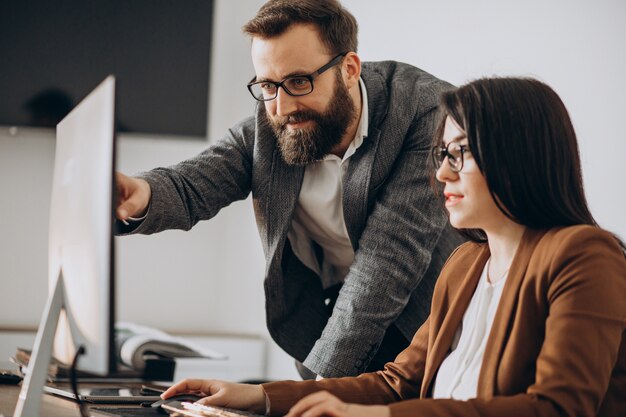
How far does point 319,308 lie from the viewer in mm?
2037

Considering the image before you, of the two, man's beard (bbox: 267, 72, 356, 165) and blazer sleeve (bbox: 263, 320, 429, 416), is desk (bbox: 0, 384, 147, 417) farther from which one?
man's beard (bbox: 267, 72, 356, 165)

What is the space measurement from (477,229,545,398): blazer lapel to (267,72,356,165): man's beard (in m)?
0.73

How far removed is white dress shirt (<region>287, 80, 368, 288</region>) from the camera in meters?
1.94

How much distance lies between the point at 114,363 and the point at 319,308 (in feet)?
3.61

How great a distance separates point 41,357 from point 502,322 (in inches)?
23.4

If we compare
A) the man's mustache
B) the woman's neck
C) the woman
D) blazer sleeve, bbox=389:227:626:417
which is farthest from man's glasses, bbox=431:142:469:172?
the man's mustache

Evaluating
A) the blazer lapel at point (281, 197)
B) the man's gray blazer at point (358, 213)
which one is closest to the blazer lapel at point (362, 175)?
the man's gray blazer at point (358, 213)

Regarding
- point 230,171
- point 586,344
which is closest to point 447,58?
point 230,171

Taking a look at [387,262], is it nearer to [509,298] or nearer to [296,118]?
[296,118]

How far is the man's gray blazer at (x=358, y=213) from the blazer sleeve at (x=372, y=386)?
0.31 m

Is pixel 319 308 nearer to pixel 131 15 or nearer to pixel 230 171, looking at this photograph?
pixel 230 171

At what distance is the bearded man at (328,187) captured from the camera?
1779 mm

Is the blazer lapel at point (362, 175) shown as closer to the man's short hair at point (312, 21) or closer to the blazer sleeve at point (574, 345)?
the man's short hair at point (312, 21)

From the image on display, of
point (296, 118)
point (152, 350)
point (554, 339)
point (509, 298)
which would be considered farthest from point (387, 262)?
point (554, 339)
